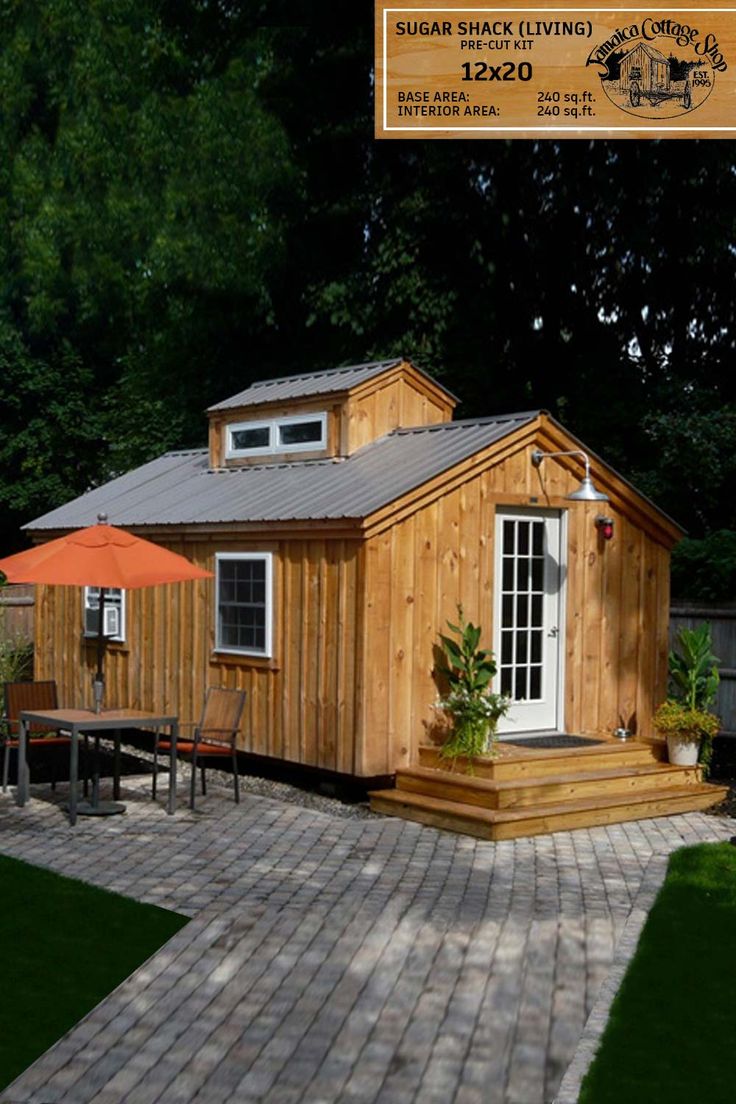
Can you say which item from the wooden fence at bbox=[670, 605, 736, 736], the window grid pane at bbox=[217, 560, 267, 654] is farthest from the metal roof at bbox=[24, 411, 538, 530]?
the wooden fence at bbox=[670, 605, 736, 736]

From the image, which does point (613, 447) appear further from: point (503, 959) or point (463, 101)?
point (503, 959)

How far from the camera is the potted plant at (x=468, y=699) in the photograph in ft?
40.2

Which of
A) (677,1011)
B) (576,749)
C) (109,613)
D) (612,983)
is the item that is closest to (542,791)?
(576,749)

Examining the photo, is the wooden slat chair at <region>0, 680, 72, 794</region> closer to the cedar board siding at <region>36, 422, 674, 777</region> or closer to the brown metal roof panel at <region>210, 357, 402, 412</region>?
the cedar board siding at <region>36, 422, 674, 777</region>

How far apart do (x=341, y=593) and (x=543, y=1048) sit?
22.3 ft

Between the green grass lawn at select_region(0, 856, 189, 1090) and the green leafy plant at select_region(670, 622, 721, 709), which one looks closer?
the green grass lawn at select_region(0, 856, 189, 1090)

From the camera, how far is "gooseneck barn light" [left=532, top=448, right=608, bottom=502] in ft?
41.5

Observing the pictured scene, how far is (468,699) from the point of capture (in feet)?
40.7

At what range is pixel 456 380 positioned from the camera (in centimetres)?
2395

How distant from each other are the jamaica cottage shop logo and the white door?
4.21 metres

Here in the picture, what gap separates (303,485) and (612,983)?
312 inches

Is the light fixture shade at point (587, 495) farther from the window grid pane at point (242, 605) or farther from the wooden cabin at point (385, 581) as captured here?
the window grid pane at point (242, 605)
